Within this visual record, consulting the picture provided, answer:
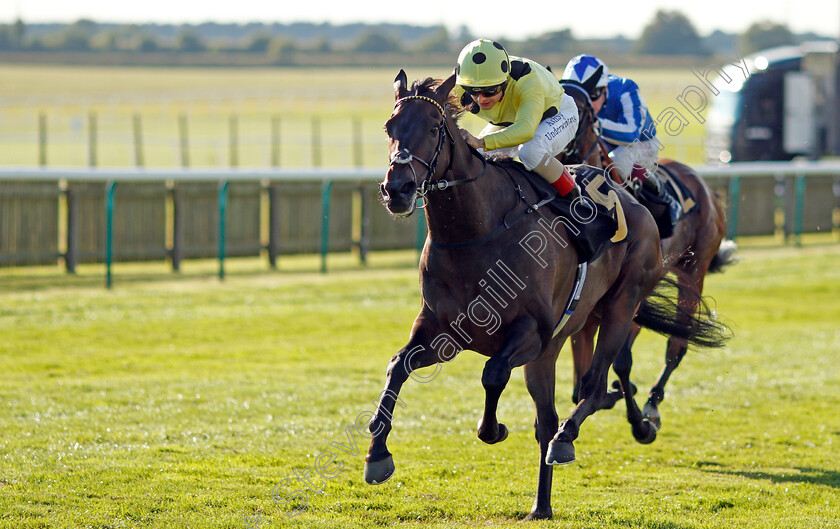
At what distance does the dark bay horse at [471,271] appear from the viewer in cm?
394

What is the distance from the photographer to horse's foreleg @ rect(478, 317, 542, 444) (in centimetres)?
412

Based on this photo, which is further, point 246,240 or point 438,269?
point 246,240

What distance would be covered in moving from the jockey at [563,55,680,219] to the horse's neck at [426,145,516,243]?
6.41 feet

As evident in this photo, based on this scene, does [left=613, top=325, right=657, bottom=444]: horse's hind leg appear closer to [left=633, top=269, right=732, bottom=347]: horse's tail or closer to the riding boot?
[left=633, top=269, right=732, bottom=347]: horse's tail

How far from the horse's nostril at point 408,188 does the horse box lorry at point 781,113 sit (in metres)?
19.7

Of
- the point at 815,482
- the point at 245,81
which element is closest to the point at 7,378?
the point at 815,482

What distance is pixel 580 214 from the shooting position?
4852 mm

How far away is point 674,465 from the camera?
19.7ft

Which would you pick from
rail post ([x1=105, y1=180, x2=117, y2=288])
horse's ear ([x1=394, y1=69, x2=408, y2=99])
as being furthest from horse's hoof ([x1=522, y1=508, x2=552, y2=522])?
rail post ([x1=105, y1=180, x2=117, y2=288])

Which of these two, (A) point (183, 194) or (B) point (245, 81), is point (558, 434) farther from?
(B) point (245, 81)

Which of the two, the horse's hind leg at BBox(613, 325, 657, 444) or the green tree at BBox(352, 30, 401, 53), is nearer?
the horse's hind leg at BBox(613, 325, 657, 444)

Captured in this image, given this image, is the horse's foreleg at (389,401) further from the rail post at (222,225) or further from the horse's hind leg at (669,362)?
the rail post at (222,225)

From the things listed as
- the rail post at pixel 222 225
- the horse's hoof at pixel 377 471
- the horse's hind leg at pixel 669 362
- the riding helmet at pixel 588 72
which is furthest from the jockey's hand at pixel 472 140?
the rail post at pixel 222 225

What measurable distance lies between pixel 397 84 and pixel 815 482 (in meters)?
3.49
